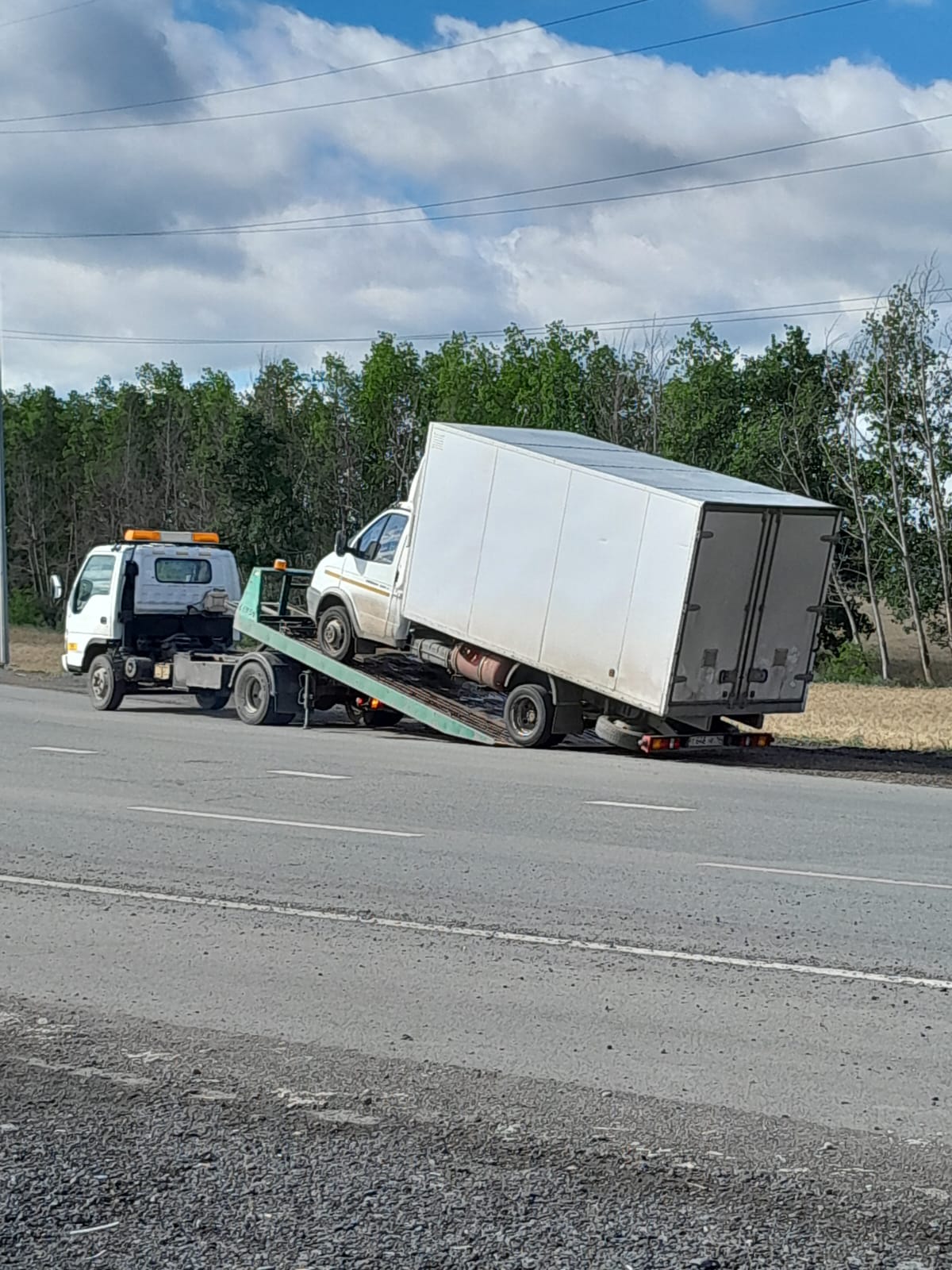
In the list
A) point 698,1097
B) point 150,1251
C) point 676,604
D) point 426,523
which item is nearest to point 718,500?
point 676,604

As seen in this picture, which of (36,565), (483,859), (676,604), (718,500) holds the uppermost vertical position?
(718,500)

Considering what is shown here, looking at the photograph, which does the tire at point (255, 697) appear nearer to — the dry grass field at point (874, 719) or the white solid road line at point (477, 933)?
the dry grass field at point (874, 719)

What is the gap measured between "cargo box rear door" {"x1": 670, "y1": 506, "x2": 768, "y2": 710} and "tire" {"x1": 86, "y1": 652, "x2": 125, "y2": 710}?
1010cm

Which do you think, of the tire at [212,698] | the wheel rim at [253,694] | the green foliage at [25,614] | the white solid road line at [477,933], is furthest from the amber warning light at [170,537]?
the green foliage at [25,614]

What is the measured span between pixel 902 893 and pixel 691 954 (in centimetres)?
236

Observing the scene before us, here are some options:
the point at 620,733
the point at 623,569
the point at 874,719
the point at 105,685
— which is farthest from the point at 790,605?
the point at 105,685

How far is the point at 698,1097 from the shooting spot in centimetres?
556

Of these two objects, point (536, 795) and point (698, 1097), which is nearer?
point (698, 1097)

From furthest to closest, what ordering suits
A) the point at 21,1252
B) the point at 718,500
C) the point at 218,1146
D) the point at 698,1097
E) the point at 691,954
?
the point at 718,500, the point at 691,954, the point at 698,1097, the point at 218,1146, the point at 21,1252

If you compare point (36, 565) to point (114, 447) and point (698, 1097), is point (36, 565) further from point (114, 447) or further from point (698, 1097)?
point (698, 1097)

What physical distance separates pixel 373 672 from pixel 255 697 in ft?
7.50

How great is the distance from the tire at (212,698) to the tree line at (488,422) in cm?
2759

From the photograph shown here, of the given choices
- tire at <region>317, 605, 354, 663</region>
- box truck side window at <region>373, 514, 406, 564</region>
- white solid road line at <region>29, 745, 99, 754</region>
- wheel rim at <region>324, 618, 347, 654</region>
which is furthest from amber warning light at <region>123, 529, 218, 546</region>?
white solid road line at <region>29, 745, 99, 754</region>

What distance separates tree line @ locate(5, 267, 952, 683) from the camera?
158 ft
